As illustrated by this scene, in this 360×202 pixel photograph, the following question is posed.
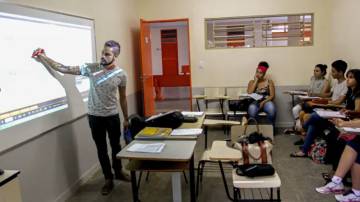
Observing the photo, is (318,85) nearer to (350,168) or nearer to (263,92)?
(263,92)

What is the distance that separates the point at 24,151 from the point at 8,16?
108cm

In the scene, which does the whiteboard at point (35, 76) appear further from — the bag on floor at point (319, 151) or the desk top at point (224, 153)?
the bag on floor at point (319, 151)

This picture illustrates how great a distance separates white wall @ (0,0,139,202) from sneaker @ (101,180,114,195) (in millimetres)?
346

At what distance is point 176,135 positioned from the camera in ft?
9.10

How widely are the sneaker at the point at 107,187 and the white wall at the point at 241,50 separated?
120 inches

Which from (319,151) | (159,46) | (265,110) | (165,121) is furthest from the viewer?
(159,46)

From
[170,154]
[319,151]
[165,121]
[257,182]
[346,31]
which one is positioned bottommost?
[319,151]

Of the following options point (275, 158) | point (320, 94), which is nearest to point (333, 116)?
point (275, 158)

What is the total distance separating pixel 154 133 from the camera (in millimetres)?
2832

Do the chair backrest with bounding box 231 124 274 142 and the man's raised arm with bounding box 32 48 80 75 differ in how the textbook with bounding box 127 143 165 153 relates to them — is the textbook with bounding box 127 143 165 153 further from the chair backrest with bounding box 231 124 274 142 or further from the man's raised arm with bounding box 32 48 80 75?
the man's raised arm with bounding box 32 48 80 75

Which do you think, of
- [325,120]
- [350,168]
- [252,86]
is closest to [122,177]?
[350,168]

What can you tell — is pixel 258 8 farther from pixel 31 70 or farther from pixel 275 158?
pixel 31 70

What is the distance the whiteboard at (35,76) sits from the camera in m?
2.38

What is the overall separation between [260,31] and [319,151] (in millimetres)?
2653
